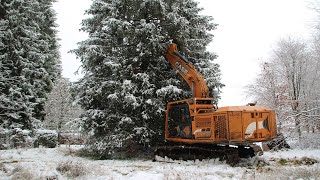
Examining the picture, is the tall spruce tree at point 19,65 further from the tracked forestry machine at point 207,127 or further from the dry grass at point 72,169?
the dry grass at point 72,169

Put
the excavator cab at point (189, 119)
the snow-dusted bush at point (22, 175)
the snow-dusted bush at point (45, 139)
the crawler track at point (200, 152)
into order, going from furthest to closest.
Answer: the snow-dusted bush at point (45, 139)
the excavator cab at point (189, 119)
the crawler track at point (200, 152)
the snow-dusted bush at point (22, 175)

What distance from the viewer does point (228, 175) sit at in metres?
9.12

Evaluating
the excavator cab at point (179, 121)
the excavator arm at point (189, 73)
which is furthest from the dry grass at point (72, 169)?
the excavator arm at point (189, 73)

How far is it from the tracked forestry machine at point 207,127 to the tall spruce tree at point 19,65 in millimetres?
11398

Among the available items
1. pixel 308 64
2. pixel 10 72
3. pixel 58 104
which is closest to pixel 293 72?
pixel 308 64

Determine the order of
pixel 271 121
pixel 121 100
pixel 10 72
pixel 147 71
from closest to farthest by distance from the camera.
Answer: pixel 271 121, pixel 121 100, pixel 147 71, pixel 10 72

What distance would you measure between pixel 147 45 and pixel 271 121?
657 centimetres

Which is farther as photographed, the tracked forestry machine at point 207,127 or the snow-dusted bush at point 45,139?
the snow-dusted bush at point 45,139

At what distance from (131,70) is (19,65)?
34.7 feet

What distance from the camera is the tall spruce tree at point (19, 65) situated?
67.0 ft

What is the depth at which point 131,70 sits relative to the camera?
15.0m

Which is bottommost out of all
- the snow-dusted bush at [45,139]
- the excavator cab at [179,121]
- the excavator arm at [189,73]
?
the snow-dusted bush at [45,139]

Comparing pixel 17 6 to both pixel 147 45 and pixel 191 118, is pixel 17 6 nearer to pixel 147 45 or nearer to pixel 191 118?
pixel 147 45

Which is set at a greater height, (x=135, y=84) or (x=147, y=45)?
(x=147, y=45)
